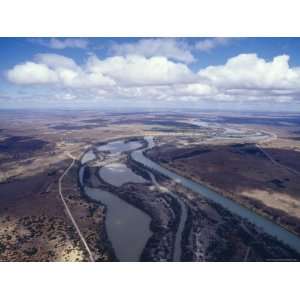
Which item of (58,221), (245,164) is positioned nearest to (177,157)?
(245,164)

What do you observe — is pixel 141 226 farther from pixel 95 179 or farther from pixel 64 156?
pixel 64 156

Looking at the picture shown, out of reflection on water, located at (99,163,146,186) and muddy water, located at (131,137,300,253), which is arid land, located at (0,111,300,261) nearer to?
muddy water, located at (131,137,300,253)

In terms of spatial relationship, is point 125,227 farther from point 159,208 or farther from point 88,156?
point 88,156

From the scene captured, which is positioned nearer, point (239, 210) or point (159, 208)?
point (159, 208)

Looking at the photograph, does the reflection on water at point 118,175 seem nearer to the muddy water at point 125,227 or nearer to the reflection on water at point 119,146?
the muddy water at point 125,227

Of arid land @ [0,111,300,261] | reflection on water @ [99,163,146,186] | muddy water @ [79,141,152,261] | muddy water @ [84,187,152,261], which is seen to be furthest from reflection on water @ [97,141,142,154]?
muddy water @ [84,187,152,261]

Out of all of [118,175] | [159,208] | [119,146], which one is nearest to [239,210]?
[159,208]

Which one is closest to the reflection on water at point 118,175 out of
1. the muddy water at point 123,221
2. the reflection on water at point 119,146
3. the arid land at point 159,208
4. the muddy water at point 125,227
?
the muddy water at point 123,221
